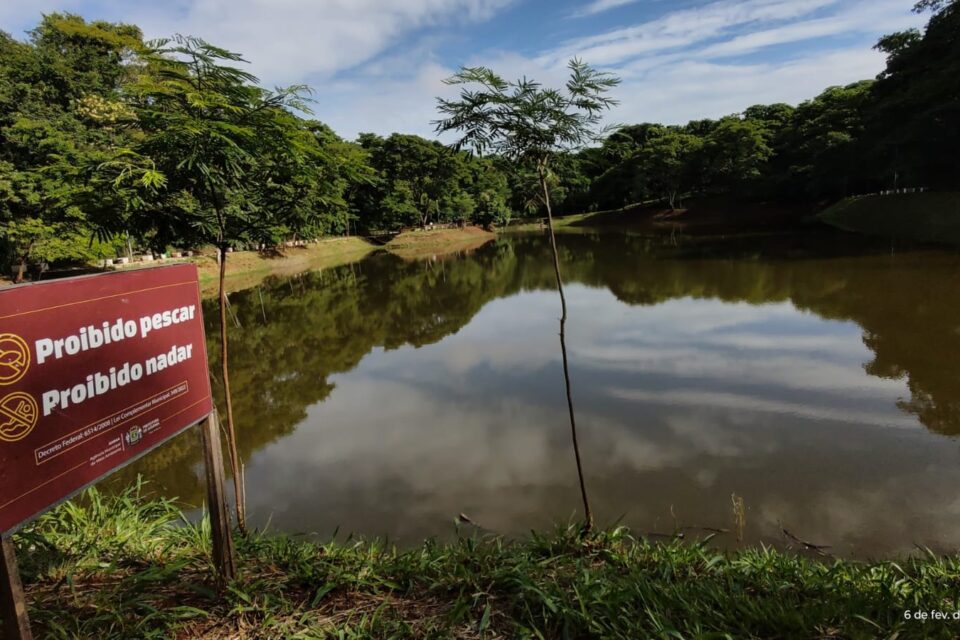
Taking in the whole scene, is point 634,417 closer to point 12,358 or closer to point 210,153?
point 210,153

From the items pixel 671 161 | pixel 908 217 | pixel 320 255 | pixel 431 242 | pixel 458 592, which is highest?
pixel 671 161

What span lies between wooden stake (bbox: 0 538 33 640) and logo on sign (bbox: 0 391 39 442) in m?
0.44

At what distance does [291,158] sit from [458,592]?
354 cm

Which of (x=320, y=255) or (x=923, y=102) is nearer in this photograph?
(x=923, y=102)

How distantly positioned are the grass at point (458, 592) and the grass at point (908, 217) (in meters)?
26.1

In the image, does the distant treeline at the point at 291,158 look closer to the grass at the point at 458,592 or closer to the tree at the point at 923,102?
the tree at the point at 923,102

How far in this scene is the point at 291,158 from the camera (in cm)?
425

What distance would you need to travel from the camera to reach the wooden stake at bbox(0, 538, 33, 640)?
6.62 feet

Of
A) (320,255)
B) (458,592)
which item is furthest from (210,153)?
(320,255)

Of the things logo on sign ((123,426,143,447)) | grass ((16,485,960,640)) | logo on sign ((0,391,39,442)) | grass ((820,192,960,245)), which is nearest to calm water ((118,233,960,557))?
grass ((16,485,960,640))

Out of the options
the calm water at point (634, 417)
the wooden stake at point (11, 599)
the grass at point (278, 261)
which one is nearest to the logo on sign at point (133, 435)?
the wooden stake at point (11, 599)

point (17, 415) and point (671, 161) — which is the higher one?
point (671, 161)

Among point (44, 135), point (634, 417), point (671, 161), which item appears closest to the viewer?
point (634, 417)

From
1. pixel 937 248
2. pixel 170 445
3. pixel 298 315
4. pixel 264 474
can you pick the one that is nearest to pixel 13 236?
pixel 298 315
